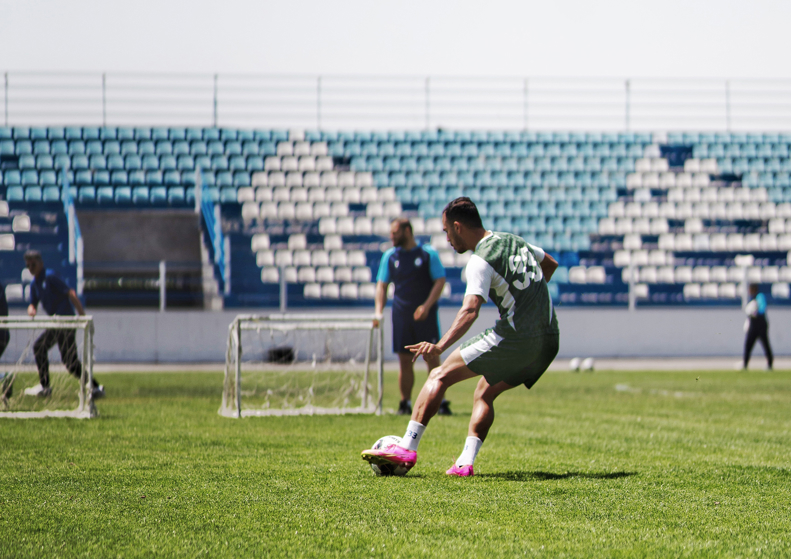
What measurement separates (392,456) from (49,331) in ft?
19.6

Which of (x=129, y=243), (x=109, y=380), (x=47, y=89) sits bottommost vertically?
(x=109, y=380)

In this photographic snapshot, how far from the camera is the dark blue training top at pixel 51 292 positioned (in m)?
11.3

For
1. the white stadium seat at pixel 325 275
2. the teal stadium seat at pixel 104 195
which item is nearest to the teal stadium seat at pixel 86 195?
the teal stadium seat at pixel 104 195

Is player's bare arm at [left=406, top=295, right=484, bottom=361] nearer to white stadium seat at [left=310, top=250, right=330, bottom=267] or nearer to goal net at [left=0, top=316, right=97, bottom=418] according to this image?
goal net at [left=0, top=316, right=97, bottom=418]

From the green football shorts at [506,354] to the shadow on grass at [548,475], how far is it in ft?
1.90

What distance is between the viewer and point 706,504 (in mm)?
4914

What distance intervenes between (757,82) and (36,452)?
76.0 feet

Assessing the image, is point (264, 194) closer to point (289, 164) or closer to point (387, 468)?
point (289, 164)

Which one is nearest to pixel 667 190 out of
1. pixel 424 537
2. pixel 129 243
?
pixel 129 243

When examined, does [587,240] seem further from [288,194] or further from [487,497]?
[487,497]

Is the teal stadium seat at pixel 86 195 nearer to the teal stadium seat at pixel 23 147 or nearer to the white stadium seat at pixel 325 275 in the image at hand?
the teal stadium seat at pixel 23 147

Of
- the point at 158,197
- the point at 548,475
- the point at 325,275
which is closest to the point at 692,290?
the point at 325,275

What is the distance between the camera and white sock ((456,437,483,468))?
5773mm

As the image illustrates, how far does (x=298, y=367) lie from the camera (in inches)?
469
